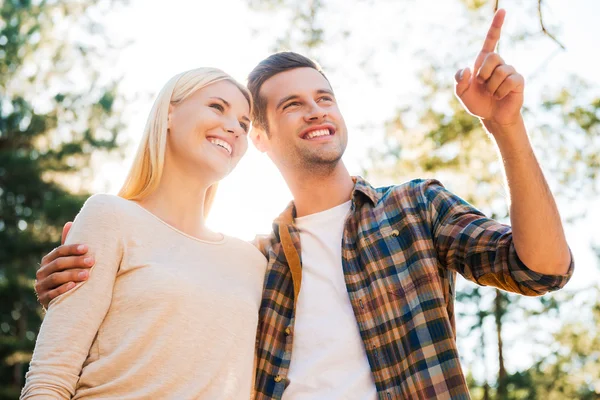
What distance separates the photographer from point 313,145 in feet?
11.8

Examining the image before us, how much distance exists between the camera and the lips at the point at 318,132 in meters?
3.62

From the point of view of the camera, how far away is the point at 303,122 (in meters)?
3.66

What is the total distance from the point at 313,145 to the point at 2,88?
58.2ft

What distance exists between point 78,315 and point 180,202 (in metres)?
0.84

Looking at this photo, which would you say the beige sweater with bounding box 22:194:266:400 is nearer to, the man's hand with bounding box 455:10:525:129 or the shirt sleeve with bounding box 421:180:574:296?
the shirt sleeve with bounding box 421:180:574:296

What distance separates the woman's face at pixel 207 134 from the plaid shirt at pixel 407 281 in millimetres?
606

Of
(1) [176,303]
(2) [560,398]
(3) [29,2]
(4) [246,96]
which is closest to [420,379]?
(1) [176,303]

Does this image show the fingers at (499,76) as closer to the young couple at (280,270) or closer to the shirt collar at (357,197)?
the young couple at (280,270)

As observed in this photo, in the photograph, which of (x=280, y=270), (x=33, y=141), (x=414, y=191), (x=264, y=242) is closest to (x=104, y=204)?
(x=280, y=270)

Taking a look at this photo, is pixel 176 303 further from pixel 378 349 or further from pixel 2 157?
pixel 2 157

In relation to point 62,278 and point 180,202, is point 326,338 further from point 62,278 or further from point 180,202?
point 62,278

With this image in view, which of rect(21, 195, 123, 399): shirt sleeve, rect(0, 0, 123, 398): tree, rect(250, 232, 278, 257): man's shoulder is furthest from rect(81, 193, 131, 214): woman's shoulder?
rect(0, 0, 123, 398): tree

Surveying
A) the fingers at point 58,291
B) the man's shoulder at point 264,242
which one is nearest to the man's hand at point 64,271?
the fingers at point 58,291

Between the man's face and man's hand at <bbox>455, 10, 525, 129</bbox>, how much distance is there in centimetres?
135
